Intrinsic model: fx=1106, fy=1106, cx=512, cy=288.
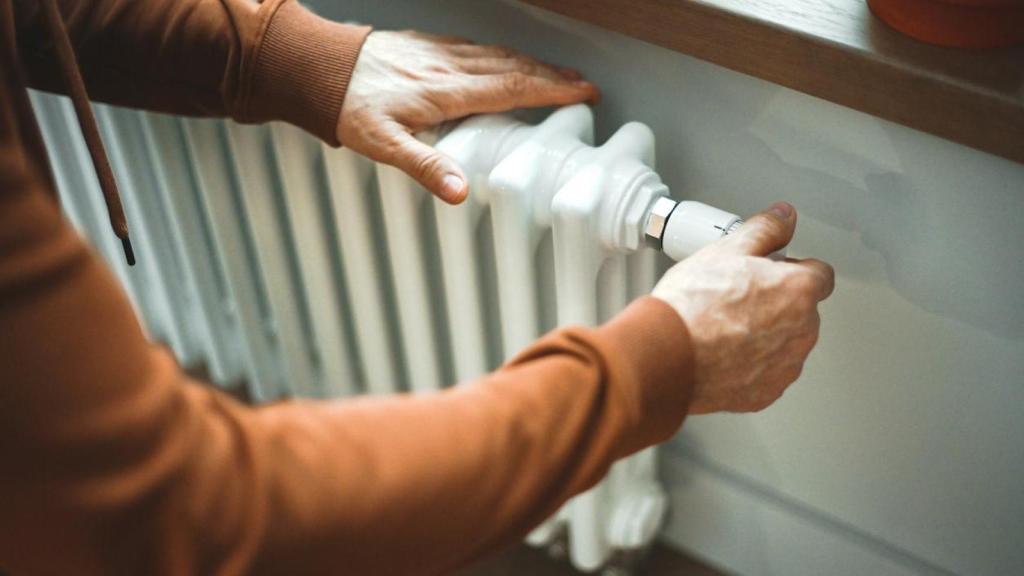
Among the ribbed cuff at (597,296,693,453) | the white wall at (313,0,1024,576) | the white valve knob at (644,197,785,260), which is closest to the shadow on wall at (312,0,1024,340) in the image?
the white wall at (313,0,1024,576)

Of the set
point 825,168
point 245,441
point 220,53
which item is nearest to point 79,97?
point 220,53

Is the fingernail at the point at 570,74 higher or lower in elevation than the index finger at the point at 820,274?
higher

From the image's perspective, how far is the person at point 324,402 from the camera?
0.53 meters

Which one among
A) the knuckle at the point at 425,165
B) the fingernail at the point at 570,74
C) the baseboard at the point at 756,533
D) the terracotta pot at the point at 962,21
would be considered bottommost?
the baseboard at the point at 756,533

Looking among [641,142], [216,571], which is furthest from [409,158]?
[216,571]

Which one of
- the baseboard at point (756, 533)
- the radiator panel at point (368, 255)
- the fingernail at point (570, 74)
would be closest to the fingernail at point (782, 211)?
the radiator panel at point (368, 255)

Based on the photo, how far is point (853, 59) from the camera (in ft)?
2.53

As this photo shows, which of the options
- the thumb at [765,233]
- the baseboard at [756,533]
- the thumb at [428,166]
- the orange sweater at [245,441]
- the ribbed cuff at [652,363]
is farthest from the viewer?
the baseboard at [756,533]

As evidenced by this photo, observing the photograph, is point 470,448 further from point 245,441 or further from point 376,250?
point 376,250

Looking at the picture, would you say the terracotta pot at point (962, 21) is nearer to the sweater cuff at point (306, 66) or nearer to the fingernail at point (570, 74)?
the fingernail at point (570, 74)

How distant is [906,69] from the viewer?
749mm

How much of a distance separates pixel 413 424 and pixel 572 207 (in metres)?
0.28

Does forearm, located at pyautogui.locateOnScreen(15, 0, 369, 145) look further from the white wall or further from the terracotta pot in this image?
the terracotta pot

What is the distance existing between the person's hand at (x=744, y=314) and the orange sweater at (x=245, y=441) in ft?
0.09
